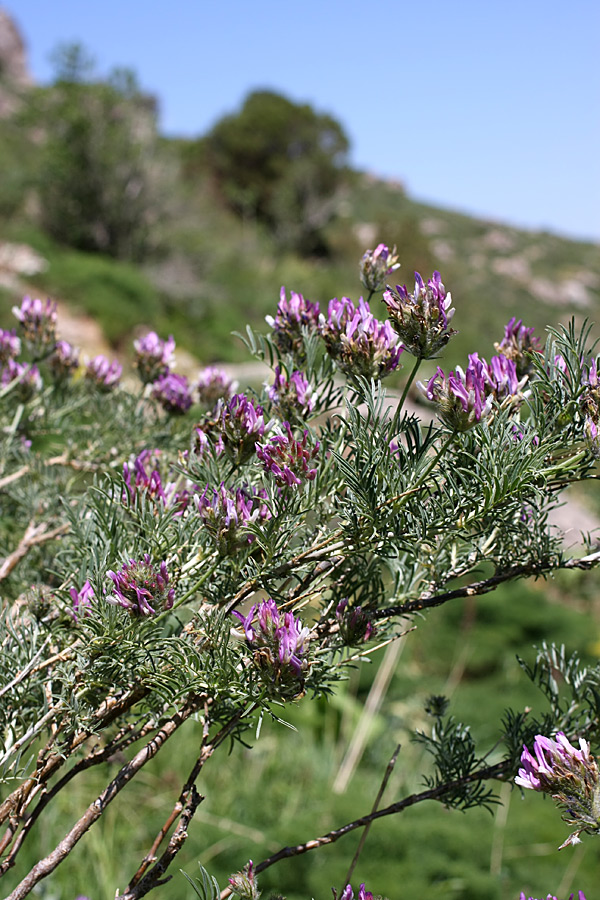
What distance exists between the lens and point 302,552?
630 millimetres

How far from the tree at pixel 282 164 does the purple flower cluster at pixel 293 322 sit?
19.4 meters

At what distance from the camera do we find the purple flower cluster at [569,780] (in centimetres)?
52

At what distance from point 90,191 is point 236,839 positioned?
11180 mm

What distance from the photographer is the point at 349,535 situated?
0.59 m

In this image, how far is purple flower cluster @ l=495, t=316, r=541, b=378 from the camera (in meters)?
0.76

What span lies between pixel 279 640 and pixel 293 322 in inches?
14.6

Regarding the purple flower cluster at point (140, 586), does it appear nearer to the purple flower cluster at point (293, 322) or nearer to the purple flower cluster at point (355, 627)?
the purple flower cluster at point (355, 627)

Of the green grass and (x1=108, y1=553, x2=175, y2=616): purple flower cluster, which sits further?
the green grass

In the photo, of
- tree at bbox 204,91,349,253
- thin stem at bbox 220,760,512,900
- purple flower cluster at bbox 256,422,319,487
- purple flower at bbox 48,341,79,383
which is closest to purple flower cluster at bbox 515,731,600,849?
thin stem at bbox 220,760,512,900

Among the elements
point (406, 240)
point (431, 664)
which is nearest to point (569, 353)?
point (431, 664)

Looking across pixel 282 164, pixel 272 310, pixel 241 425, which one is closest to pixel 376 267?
pixel 241 425

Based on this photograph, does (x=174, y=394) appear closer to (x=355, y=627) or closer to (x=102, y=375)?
(x=102, y=375)

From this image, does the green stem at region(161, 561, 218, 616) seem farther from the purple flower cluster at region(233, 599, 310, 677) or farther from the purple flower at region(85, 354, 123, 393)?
the purple flower at region(85, 354, 123, 393)

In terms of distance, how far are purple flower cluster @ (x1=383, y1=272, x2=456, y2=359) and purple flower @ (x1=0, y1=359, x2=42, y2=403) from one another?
603 mm
